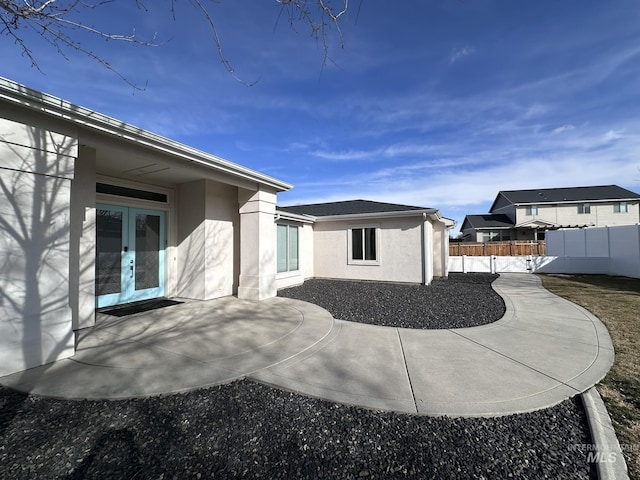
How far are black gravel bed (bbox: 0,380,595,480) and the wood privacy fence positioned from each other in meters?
22.4

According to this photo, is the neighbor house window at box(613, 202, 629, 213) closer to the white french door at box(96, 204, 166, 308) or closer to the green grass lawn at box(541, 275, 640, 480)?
the green grass lawn at box(541, 275, 640, 480)

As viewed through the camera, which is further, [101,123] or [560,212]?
[560,212]

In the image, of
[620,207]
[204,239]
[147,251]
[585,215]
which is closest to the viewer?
[147,251]

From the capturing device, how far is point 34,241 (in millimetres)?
3668

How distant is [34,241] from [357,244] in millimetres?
9995


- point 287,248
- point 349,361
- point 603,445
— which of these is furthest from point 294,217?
point 603,445

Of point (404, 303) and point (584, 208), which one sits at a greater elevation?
point (584, 208)

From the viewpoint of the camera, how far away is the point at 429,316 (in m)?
6.30

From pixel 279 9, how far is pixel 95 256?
5983mm

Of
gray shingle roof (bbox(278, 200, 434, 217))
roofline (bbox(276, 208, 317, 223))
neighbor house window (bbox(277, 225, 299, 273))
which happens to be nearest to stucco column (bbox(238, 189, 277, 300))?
roofline (bbox(276, 208, 317, 223))

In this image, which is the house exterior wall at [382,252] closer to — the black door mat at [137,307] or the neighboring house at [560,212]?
the black door mat at [137,307]

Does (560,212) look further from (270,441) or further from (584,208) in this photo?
(270,441)

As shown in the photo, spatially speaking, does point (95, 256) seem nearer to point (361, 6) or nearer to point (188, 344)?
point (188, 344)

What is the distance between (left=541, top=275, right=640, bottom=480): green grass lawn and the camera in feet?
7.71
